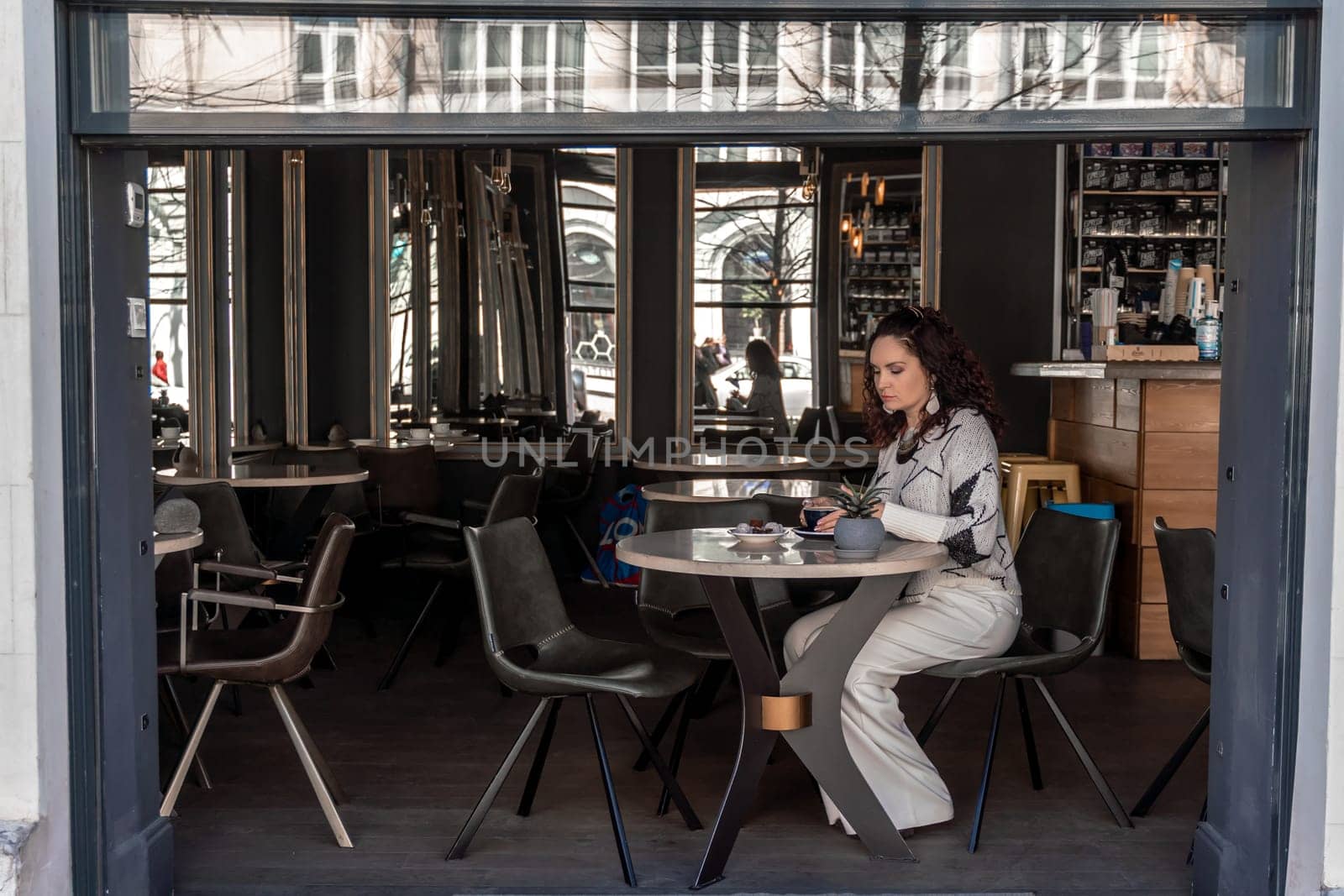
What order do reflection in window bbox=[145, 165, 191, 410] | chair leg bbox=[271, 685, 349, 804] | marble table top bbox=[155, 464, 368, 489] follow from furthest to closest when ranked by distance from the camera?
1. reflection in window bbox=[145, 165, 191, 410]
2. marble table top bbox=[155, 464, 368, 489]
3. chair leg bbox=[271, 685, 349, 804]

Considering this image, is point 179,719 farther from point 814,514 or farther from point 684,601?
point 814,514

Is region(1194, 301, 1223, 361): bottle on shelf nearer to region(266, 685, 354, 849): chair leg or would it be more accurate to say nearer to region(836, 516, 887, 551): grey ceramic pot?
region(836, 516, 887, 551): grey ceramic pot

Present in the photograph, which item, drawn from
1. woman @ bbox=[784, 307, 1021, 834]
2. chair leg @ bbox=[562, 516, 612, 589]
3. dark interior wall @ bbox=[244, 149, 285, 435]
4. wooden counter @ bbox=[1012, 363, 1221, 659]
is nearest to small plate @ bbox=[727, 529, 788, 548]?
woman @ bbox=[784, 307, 1021, 834]

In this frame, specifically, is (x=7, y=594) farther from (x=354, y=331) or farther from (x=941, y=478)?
(x=354, y=331)

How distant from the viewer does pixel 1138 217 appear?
9.02m

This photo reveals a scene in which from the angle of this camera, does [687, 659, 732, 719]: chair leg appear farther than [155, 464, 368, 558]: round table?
No

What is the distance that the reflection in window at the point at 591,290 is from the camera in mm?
9484

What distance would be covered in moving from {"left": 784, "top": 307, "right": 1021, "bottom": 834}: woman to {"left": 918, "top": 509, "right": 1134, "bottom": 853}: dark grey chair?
0.10m

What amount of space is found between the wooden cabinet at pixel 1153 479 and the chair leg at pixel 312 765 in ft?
12.7

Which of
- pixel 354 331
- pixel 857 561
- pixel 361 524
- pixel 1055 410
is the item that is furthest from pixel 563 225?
pixel 857 561

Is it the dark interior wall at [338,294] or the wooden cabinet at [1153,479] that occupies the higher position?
the dark interior wall at [338,294]

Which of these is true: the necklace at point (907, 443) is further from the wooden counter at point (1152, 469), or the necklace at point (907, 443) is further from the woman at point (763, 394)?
the woman at point (763, 394)

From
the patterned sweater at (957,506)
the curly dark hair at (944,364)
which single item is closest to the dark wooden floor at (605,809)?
the patterned sweater at (957,506)

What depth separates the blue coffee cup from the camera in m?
3.90
